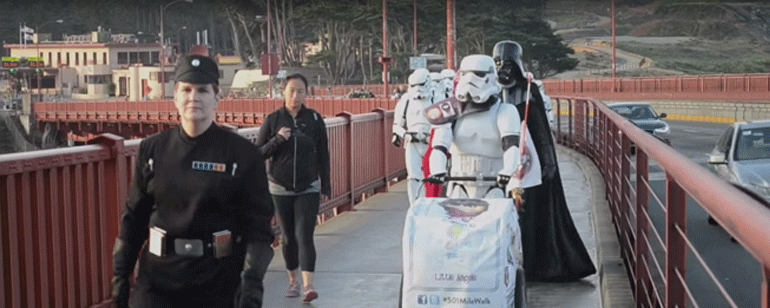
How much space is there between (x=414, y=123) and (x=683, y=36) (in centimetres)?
14598

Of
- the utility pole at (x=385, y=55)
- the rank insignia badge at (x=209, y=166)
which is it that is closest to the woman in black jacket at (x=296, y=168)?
the rank insignia badge at (x=209, y=166)

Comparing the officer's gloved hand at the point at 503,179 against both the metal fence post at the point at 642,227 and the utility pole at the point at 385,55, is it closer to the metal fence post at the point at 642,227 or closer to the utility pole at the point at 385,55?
the metal fence post at the point at 642,227

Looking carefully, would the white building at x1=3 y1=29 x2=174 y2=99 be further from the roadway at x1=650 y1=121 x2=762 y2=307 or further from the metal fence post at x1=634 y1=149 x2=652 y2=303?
the metal fence post at x1=634 y1=149 x2=652 y2=303

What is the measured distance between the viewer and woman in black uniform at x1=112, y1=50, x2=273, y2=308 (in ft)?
17.5

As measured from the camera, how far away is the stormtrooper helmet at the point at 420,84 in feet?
50.2

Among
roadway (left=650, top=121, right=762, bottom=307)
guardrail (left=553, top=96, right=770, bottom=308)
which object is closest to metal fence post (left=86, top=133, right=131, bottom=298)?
guardrail (left=553, top=96, right=770, bottom=308)

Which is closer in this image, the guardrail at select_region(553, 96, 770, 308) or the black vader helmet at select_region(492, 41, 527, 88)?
the guardrail at select_region(553, 96, 770, 308)

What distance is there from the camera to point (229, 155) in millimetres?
5316

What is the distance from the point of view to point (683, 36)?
156 m

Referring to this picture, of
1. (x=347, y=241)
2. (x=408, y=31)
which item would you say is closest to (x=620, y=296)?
(x=347, y=241)

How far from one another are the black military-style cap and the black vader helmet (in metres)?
5.64

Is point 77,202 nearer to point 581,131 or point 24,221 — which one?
point 24,221

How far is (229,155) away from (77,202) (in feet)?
11.8

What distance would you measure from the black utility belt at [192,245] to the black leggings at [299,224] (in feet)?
14.6
